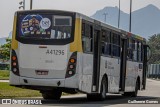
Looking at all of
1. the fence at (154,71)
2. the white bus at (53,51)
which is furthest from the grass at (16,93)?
the fence at (154,71)

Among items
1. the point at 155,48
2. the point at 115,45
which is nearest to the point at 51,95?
the point at 115,45

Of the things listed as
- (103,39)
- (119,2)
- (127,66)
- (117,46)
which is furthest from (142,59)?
(119,2)

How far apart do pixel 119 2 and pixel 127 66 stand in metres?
59.4

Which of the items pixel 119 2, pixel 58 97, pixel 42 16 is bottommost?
pixel 58 97

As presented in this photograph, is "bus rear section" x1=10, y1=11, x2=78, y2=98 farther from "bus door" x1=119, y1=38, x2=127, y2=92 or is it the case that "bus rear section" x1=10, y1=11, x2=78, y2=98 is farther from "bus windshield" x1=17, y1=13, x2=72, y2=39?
"bus door" x1=119, y1=38, x2=127, y2=92

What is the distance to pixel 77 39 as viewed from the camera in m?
19.5

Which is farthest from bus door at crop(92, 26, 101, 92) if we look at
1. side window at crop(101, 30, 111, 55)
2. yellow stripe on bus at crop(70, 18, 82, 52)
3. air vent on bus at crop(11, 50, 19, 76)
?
air vent on bus at crop(11, 50, 19, 76)

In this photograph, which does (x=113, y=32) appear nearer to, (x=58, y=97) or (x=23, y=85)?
(x=58, y=97)

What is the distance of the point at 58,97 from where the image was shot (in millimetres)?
22922

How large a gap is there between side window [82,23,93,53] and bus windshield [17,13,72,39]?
763 millimetres

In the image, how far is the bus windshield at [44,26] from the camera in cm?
1964

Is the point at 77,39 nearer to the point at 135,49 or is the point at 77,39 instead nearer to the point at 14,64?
the point at 14,64

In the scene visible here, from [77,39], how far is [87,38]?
3.74 ft

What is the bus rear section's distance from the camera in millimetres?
19391
